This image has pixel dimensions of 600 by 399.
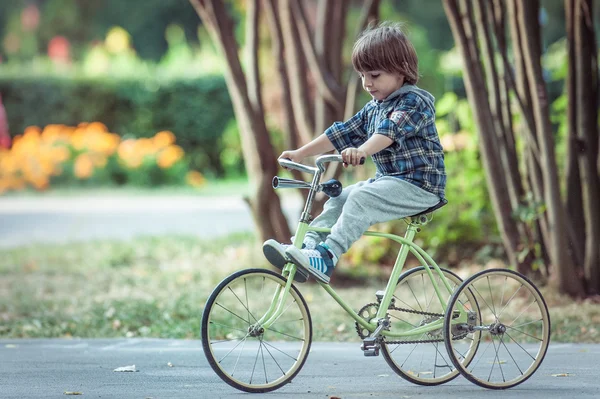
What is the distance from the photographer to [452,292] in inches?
205

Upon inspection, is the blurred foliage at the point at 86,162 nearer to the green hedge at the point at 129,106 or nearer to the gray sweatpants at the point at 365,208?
the green hedge at the point at 129,106

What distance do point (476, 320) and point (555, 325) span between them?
2011 millimetres

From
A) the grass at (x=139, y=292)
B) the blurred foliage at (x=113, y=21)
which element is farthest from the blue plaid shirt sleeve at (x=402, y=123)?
the blurred foliage at (x=113, y=21)

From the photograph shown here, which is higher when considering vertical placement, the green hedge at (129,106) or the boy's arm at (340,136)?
the green hedge at (129,106)

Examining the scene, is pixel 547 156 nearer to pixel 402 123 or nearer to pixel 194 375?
pixel 402 123

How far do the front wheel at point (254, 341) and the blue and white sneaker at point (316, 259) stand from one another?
142 millimetres

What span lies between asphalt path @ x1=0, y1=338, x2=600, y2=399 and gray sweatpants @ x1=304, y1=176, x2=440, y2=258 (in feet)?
2.41

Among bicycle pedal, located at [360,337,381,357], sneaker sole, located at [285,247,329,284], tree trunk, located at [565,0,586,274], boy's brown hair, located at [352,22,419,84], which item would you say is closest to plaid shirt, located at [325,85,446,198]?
boy's brown hair, located at [352,22,419,84]

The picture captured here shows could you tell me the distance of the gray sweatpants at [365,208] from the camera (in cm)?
477

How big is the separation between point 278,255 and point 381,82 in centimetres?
93

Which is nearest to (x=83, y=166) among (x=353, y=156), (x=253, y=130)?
(x=253, y=130)

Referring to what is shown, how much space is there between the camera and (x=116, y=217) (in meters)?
14.5

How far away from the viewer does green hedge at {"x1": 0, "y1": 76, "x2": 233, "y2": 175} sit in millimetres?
20875

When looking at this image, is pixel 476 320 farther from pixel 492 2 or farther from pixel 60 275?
pixel 60 275
